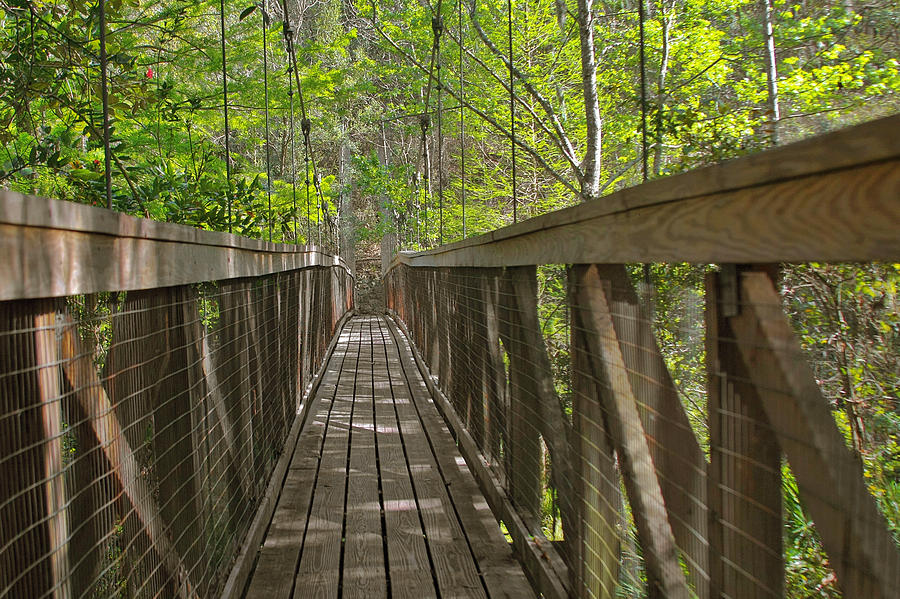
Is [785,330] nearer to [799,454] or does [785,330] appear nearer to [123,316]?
[799,454]

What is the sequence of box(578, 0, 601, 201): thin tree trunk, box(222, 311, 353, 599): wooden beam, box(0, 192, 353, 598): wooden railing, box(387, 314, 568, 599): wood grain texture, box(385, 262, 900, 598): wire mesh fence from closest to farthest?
box(385, 262, 900, 598): wire mesh fence < box(0, 192, 353, 598): wooden railing < box(387, 314, 568, 599): wood grain texture < box(222, 311, 353, 599): wooden beam < box(578, 0, 601, 201): thin tree trunk

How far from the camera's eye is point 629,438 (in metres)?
1.41

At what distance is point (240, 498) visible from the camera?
2443 millimetres

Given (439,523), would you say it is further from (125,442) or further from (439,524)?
(125,442)

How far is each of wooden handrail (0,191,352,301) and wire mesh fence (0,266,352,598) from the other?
0.04 m

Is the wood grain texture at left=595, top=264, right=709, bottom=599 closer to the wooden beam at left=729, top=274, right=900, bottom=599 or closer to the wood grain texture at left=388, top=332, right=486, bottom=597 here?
the wooden beam at left=729, top=274, right=900, bottom=599

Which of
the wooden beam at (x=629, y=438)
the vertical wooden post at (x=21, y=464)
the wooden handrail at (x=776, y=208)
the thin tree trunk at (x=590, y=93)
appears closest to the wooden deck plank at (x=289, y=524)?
the wooden beam at (x=629, y=438)

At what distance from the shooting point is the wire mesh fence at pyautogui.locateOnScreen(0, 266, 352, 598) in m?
0.96

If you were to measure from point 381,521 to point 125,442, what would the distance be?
1.65 metres

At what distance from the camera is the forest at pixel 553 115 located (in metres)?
1.31

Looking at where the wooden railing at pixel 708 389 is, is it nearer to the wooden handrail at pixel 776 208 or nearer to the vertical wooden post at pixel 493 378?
the wooden handrail at pixel 776 208

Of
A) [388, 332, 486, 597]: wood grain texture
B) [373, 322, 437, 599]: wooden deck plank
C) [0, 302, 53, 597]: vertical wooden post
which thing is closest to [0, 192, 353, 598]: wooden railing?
[0, 302, 53, 597]: vertical wooden post

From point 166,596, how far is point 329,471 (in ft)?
6.54

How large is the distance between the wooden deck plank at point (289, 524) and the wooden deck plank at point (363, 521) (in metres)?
0.16
